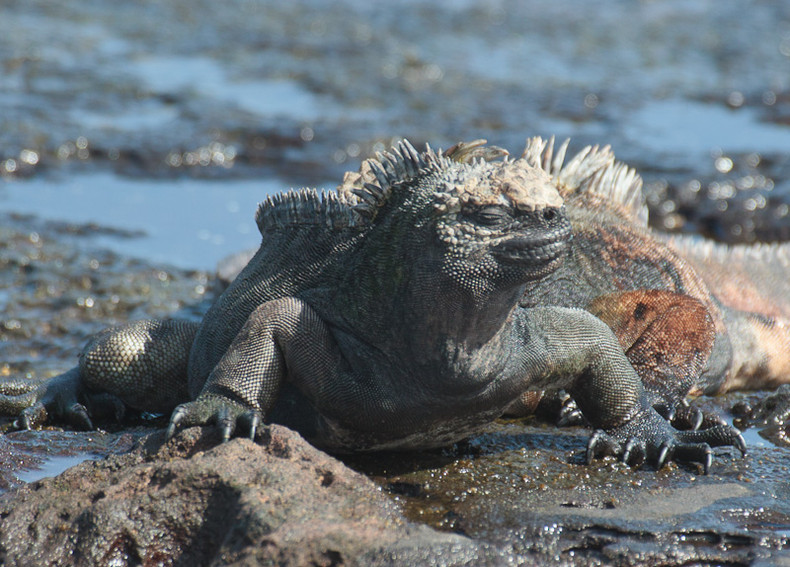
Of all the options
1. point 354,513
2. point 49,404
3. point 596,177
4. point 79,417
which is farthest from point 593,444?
point 49,404

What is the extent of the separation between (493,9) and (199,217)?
9.18 m

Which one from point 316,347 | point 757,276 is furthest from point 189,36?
point 316,347

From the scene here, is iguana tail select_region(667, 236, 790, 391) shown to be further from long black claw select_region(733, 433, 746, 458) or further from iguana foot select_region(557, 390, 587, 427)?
long black claw select_region(733, 433, 746, 458)

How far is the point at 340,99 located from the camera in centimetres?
1155

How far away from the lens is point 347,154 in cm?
1008

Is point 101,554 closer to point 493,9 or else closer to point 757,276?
point 757,276

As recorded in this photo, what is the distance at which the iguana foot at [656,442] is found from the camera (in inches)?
157

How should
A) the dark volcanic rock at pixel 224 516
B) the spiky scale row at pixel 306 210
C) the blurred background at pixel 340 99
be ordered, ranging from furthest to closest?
the blurred background at pixel 340 99
the spiky scale row at pixel 306 210
the dark volcanic rock at pixel 224 516

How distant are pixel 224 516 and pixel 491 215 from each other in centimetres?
127

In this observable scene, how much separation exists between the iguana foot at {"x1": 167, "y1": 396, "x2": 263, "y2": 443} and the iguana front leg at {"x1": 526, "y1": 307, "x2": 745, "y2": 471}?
110cm

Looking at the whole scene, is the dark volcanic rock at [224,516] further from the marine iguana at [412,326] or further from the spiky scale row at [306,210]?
the spiky scale row at [306,210]

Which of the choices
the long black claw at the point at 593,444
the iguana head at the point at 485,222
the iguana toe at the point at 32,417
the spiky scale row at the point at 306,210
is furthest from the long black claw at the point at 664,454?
the iguana toe at the point at 32,417

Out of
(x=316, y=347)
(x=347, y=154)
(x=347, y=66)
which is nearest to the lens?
(x=316, y=347)

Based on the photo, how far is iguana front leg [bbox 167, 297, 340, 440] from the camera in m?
3.64
